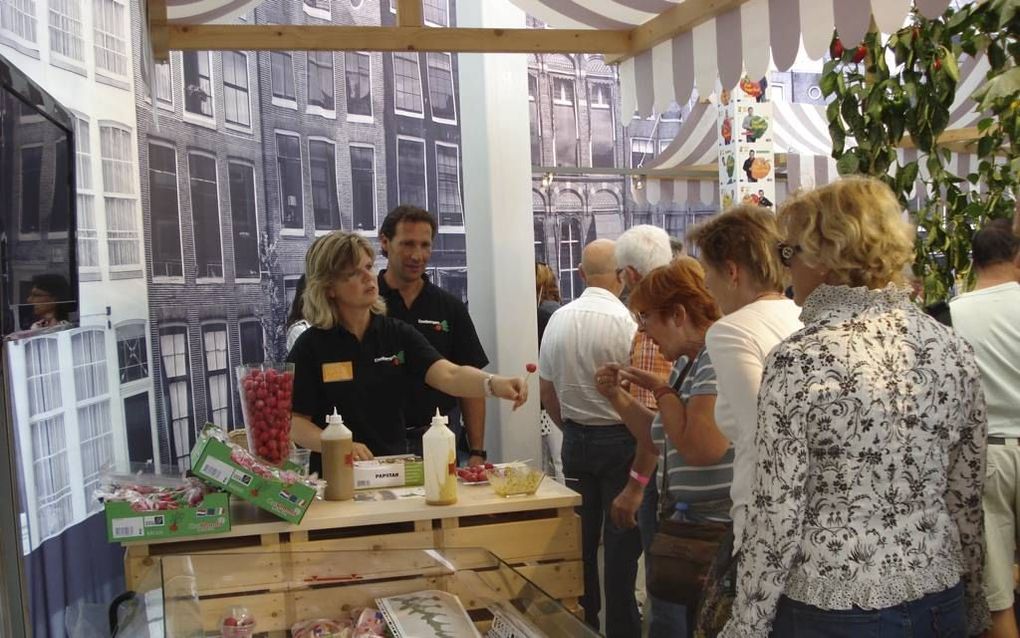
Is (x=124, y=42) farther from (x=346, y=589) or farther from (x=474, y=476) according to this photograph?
(x=346, y=589)

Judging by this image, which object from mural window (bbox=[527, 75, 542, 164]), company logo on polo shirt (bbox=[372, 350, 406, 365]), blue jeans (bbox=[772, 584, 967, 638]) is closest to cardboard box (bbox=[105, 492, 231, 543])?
company logo on polo shirt (bbox=[372, 350, 406, 365])

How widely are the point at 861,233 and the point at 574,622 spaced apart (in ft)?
2.93

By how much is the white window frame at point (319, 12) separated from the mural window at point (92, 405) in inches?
97.5

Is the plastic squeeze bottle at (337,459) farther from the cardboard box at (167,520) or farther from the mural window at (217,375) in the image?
the mural window at (217,375)

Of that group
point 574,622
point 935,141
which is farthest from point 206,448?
point 935,141

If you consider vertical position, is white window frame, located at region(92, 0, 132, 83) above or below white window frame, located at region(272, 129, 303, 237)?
above

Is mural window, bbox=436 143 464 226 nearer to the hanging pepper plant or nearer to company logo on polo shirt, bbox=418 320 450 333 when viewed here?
company logo on polo shirt, bbox=418 320 450 333

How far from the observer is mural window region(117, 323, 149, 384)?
409 cm

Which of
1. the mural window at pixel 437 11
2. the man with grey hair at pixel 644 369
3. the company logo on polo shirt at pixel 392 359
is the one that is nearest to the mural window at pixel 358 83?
the mural window at pixel 437 11

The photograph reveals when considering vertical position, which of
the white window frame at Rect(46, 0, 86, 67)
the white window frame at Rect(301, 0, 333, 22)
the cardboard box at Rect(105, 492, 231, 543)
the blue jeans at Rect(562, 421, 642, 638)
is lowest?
the blue jeans at Rect(562, 421, 642, 638)

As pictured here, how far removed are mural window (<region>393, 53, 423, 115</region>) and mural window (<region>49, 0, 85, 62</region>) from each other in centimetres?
254

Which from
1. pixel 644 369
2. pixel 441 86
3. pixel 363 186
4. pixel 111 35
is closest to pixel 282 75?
pixel 363 186

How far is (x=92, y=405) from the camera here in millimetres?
3611

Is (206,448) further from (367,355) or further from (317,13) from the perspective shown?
(317,13)
